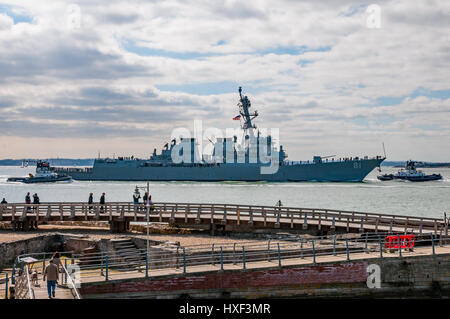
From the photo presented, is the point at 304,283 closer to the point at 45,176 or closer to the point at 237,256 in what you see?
the point at 237,256

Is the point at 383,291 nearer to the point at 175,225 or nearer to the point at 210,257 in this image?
the point at 210,257

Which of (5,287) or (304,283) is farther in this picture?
(304,283)

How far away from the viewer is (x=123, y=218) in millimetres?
27562

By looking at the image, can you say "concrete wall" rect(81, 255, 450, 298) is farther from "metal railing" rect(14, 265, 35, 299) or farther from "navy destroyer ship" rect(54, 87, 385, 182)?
"navy destroyer ship" rect(54, 87, 385, 182)

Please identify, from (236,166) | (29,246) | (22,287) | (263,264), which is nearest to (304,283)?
(263,264)

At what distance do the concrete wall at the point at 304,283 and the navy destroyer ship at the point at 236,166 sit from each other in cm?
8681

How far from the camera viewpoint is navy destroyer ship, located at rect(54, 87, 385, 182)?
10488cm

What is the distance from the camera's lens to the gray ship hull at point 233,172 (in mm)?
104250

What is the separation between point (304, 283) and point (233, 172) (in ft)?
304

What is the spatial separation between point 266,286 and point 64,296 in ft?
22.1

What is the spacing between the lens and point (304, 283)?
16.9m

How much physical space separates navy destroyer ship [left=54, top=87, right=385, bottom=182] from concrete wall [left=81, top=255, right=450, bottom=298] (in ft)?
285
